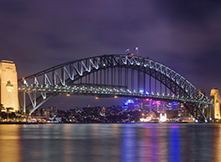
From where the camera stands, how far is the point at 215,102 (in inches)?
5443

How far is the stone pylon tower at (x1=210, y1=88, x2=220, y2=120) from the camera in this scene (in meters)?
138

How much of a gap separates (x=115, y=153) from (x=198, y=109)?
373 ft

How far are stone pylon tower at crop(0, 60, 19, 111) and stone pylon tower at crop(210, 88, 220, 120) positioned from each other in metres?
84.5

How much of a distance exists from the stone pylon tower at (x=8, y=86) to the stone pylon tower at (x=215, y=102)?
277 feet

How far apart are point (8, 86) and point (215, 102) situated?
3456 inches

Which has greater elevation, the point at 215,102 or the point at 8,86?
the point at 8,86

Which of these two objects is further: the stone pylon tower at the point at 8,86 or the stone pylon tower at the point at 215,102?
the stone pylon tower at the point at 215,102

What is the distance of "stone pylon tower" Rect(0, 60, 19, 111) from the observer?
7344 cm

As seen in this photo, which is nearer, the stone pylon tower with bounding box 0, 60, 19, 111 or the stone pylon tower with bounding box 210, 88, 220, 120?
the stone pylon tower with bounding box 0, 60, 19, 111

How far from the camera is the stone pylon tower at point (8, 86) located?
73.4 m

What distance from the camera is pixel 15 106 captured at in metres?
75.3

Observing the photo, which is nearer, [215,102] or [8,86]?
[8,86]

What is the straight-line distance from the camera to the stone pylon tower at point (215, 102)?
5423 inches

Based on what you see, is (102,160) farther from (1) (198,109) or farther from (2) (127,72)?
(1) (198,109)
